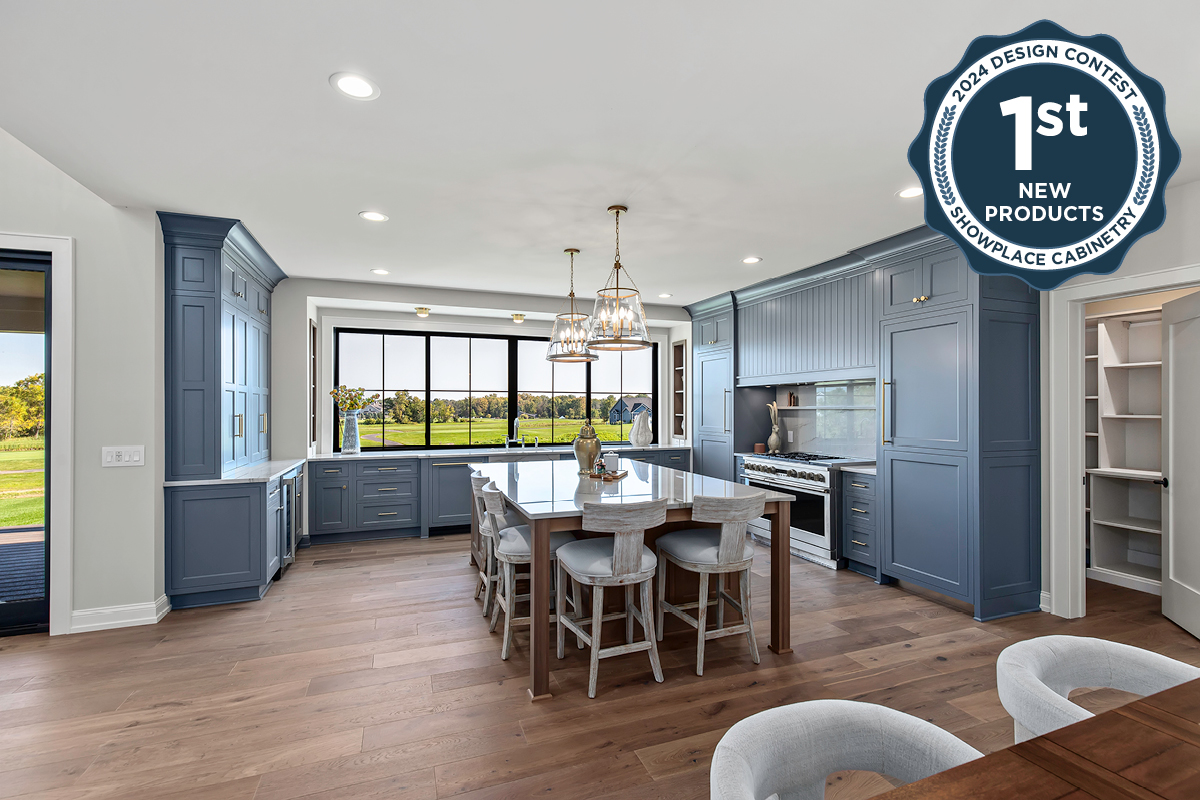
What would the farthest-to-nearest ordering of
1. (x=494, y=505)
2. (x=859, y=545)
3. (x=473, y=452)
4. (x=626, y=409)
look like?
(x=626, y=409) < (x=473, y=452) < (x=859, y=545) < (x=494, y=505)

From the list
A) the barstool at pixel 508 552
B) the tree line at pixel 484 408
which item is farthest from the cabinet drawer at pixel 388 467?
the barstool at pixel 508 552

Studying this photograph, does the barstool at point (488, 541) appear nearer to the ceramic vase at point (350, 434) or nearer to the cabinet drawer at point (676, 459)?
the ceramic vase at point (350, 434)

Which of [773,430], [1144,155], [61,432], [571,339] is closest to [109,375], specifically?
[61,432]

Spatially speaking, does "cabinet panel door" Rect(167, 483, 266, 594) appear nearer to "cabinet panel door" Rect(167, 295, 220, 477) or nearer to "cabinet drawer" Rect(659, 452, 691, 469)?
"cabinet panel door" Rect(167, 295, 220, 477)

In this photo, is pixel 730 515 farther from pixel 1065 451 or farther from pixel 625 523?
pixel 1065 451

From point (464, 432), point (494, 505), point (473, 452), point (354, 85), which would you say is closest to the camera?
point (354, 85)

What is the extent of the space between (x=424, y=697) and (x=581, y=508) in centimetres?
108

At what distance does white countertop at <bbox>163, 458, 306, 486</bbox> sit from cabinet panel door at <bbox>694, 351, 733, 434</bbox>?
13.4 feet

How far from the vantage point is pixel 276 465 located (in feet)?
15.6

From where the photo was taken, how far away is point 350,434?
602cm

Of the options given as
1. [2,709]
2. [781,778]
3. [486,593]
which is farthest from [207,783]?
[781,778]

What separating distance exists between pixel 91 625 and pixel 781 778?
13.5 ft

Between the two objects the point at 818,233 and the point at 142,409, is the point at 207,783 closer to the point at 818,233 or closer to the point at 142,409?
the point at 142,409

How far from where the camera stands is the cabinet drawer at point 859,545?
443 cm
